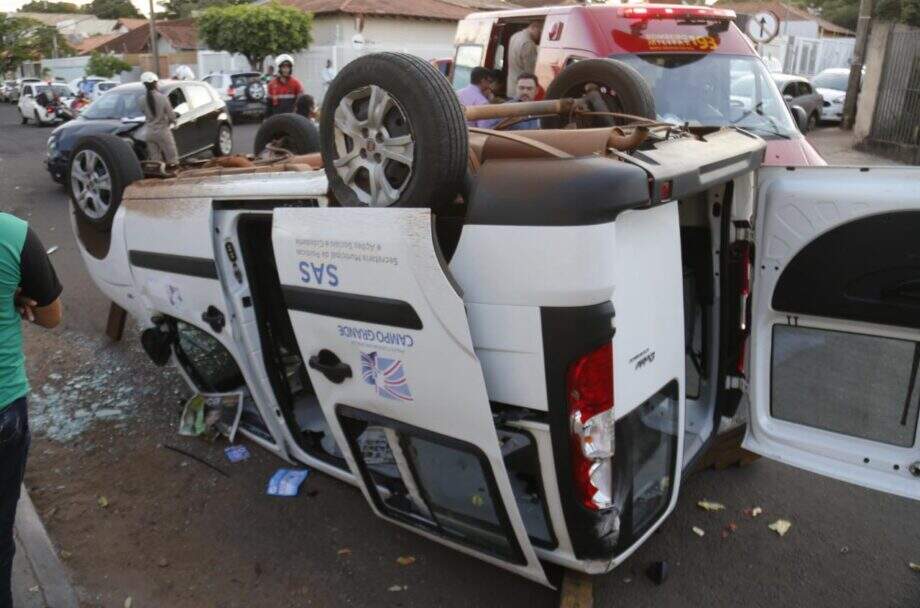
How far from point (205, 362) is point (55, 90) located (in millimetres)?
28787

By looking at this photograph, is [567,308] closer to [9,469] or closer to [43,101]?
[9,469]

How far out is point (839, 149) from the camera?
1602 cm

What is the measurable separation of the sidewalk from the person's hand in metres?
13.1

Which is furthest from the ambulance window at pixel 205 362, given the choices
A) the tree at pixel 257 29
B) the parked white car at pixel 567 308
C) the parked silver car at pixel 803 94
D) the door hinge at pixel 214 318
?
the tree at pixel 257 29

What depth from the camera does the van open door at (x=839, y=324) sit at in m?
2.71

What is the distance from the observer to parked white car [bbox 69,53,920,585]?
235cm

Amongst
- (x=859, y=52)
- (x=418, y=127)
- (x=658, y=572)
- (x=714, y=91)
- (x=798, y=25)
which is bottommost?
(x=798, y=25)

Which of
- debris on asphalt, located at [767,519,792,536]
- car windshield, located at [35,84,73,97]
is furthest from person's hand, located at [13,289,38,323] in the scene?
car windshield, located at [35,84,73,97]

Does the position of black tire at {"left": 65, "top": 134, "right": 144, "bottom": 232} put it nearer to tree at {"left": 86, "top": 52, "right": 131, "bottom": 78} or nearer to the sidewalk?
the sidewalk

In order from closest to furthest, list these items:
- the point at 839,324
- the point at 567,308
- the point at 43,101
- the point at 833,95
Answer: the point at 567,308 → the point at 839,324 → the point at 833,95 → the point at 43,101

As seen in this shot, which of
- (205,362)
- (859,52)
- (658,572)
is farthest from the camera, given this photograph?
(859,52)

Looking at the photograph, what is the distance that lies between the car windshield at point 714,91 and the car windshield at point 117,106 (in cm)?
949

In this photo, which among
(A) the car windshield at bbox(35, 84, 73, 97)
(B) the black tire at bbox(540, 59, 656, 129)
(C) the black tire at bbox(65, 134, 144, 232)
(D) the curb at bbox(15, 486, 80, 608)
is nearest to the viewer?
(D) the curb at bbox(15, 486, 80, 608)

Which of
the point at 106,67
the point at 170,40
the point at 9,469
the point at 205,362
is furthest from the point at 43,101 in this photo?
the point at 9,469
